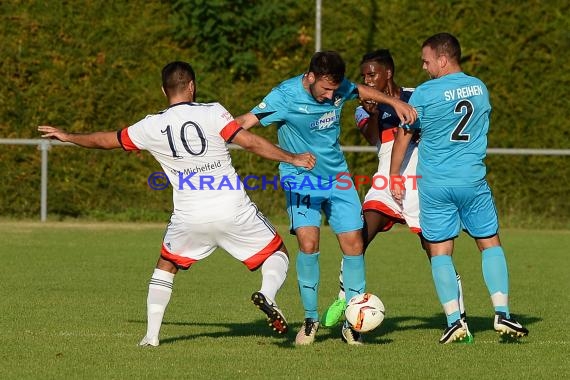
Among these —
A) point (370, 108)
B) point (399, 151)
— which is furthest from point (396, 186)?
point (370, 108)

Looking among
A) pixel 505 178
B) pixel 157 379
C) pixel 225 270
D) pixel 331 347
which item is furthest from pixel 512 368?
pixel 505 178

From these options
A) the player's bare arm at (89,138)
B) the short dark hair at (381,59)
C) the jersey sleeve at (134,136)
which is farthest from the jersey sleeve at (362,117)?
the player's bare arm at (89,138)

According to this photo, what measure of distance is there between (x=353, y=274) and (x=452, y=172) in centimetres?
109

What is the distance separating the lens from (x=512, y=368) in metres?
7.48

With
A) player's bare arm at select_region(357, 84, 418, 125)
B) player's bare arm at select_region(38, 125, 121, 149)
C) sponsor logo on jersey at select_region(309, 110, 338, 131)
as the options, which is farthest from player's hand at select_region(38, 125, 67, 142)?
player's bare arm at select_region(357, 84, 418, 125)

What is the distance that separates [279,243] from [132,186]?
36.4ft

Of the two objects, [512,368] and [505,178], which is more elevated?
[505,178]

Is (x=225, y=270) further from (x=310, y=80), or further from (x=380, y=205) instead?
(x=310, y=80)

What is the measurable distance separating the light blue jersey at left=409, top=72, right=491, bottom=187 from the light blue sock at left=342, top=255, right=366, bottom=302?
0.82 metres

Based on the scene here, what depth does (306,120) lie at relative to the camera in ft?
28.0

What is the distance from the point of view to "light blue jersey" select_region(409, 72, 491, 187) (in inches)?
334

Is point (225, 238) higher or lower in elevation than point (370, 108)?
lower

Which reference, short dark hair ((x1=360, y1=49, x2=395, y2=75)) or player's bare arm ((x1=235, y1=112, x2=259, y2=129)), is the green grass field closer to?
player's bare arm ((x1=235, y1=112, x2=259, y2=129))

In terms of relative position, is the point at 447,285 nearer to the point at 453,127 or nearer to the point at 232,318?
the point at 453,127
